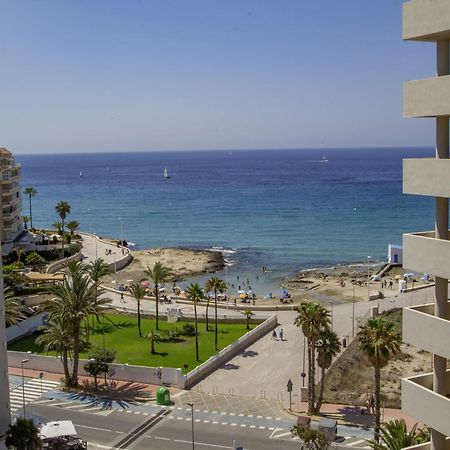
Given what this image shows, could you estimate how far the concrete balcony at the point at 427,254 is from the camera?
15.1 m

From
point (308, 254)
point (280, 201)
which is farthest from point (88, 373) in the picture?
point (280, 201)

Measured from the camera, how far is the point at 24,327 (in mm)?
53719

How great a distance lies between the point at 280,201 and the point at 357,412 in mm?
148970

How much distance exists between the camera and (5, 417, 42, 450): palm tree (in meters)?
29.6

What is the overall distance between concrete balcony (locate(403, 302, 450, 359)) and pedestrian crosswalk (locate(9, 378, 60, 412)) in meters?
30.6

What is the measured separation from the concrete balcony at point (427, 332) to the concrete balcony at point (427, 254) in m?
1.18

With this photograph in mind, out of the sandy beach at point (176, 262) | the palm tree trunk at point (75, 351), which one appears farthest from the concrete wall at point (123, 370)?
the sandy beach at point (176, 262)

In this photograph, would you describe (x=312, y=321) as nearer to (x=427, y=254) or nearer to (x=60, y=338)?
(x=60, y=338)

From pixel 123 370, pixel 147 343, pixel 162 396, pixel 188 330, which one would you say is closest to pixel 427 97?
pixel 162 396

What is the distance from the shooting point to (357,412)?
127 feet

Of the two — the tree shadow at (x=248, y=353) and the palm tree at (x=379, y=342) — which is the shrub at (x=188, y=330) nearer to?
the tree shadow at (x=248, y=353)

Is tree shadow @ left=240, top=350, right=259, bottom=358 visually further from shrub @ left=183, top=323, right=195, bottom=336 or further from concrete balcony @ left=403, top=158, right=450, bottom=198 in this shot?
concrete balcony @ left=403, top=158, right=450, bottom=198

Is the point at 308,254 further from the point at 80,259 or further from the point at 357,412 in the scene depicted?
the point at 357,412

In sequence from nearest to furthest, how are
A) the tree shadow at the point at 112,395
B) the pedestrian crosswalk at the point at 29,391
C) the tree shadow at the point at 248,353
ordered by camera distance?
the tree shadow at the point at 112,395 → the pedestrian crosswalk at the point at 29,391 → the tree shadow at the point at 248,353
